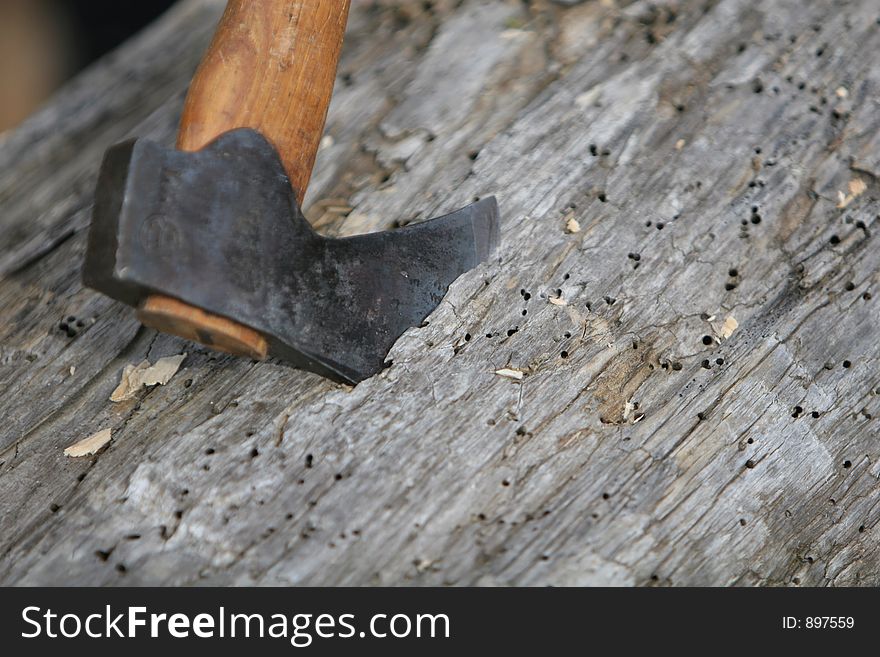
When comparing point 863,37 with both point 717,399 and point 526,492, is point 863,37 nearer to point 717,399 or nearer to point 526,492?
point 717,399

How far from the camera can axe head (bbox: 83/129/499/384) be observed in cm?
144

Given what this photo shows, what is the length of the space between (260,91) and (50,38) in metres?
4.22

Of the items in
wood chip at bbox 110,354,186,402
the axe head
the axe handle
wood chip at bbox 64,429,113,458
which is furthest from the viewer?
wood chip at bbox 110,354,186,402

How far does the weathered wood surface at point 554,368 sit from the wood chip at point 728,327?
0.04 feet

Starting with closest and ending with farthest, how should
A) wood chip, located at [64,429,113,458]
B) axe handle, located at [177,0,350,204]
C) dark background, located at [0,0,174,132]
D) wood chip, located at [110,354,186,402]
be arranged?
axe handle, located at [177,0,350,204], wood chip, located at [64,429,113,458], wood chip, located at [110,354,186,402], dark background, located at [0,0,174,132]

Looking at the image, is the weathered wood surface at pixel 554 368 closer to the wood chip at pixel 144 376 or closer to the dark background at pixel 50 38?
the wood chip at pixel 144 376

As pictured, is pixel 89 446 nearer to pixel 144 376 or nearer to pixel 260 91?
pixel 144 376

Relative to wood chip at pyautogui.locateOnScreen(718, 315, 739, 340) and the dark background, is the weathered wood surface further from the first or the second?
the dark background

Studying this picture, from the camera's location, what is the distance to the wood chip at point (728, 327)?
1857mm

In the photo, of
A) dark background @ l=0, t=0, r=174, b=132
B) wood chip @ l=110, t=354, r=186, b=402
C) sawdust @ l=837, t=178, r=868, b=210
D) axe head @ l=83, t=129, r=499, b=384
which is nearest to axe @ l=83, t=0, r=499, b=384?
axe head @ l=83, t=129, r=499, b=384

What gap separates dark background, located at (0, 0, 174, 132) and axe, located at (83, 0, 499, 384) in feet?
12.1

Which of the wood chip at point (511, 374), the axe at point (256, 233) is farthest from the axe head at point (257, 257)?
the wood chip at point (511, 374)

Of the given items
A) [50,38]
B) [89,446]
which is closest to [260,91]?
[89,446]

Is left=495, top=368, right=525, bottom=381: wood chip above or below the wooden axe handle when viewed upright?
below
